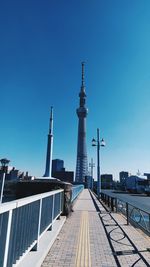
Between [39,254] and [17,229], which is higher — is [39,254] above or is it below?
below

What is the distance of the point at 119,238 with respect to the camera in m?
7.07

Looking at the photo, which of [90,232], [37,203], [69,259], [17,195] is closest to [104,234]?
[90,232]

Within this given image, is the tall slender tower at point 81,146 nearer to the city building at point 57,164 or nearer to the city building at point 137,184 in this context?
the city building at point 137,184

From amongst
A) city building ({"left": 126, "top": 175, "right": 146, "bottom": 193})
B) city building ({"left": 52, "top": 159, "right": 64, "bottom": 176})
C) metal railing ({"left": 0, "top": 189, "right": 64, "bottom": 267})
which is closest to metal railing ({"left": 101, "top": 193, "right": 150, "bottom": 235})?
metal railing ({"left": 0, "top": 189, "right": 64, "bottom": 267})

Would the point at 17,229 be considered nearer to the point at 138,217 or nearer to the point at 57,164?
the point at 138,217

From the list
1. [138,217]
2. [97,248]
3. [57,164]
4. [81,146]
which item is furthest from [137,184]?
[57,164]

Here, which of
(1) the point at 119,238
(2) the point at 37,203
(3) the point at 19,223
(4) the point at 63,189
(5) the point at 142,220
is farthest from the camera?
(4) the point at 63,189

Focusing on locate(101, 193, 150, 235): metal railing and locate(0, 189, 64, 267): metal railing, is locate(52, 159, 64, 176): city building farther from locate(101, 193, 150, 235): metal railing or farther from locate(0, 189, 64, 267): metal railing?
locate(0, 189, 64, 267): metal railing

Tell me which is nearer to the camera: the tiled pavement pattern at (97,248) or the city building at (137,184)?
the tiled pavement pattern at (97,248)

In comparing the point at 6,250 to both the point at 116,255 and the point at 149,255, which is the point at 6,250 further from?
the point at 149,255

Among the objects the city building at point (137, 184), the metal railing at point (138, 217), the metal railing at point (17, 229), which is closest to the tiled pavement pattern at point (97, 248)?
the metal railing at point (138, 217)

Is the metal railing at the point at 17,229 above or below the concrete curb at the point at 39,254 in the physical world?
above

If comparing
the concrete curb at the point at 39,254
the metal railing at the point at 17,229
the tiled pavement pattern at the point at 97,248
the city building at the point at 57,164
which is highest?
the city building at the point at 57,164

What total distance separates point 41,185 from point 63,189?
1.14 m
